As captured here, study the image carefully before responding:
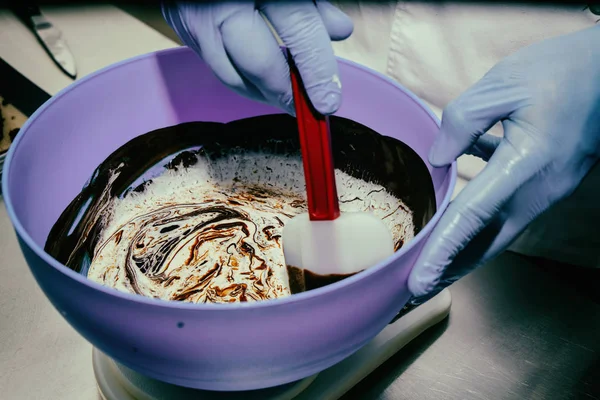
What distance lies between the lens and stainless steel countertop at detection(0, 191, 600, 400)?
726 millimetres

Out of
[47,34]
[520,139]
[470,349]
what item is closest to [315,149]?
[520,139]

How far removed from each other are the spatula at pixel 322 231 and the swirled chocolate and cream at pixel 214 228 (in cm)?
9

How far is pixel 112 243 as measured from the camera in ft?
2.74

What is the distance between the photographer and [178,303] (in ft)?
1.31

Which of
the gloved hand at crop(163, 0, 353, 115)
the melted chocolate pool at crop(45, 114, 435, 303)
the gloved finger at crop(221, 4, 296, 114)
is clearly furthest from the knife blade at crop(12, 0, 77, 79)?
the gloved finger at crop(221, 4, 296, 114)

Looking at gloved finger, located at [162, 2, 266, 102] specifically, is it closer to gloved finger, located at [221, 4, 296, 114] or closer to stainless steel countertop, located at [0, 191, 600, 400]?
gloved finger, located at [221, 4, 296, 114]

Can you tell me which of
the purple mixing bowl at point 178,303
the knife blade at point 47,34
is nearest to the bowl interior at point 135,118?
the purple mixing bowl at point 178,303

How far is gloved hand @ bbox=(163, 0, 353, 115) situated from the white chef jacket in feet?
1.00

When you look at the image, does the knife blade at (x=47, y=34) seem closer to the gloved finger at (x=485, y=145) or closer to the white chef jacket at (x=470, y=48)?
the white chef jacket at (x=470, y=48)

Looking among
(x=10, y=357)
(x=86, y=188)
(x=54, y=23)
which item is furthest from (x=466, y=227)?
(x=54, y=23)

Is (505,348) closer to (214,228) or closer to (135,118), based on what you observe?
(214,228)

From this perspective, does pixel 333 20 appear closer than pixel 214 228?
Yes

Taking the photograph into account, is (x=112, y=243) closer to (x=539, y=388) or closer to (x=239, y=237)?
(x=239, y=237)

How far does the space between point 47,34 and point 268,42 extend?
0.84 m
